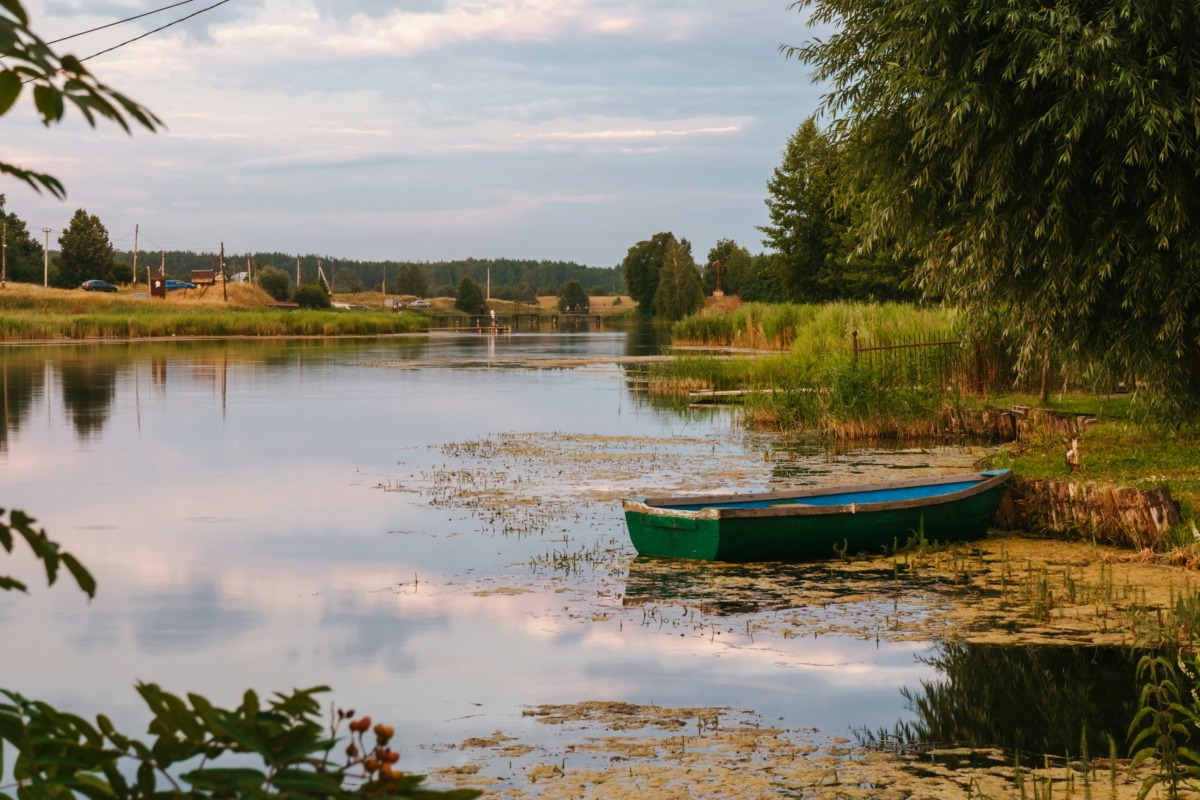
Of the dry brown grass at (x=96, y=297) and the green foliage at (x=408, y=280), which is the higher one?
A: the green foliage at (x=408, y=280)

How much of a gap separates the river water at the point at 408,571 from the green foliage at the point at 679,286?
87892 millimetres

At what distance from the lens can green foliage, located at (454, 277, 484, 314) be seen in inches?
6973

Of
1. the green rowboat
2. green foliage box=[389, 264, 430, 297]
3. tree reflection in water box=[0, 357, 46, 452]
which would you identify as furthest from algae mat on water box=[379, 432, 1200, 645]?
green foliage box=[389, 264, 430, 297]

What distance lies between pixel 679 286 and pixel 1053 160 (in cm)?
10566

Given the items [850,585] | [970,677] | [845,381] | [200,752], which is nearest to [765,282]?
[845,381]

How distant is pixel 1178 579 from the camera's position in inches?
449

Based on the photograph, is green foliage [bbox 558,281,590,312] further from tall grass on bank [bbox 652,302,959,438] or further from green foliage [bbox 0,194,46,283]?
tall grass on bank [bbox 652,302,959,438]

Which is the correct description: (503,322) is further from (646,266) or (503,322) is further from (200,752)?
(200,752)

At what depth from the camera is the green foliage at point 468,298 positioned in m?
177

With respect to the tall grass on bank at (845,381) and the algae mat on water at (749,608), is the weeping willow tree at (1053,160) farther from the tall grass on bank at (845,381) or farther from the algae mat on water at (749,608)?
the tall grass on bank at (845,381)

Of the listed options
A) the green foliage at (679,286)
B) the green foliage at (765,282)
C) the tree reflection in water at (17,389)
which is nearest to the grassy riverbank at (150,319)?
the tree reflection in water at (17,389)

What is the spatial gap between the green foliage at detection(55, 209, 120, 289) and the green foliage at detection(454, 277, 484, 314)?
66.5 metres

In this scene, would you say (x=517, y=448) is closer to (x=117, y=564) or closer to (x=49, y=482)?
(x=49, y=482)

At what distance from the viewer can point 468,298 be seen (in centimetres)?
17712
